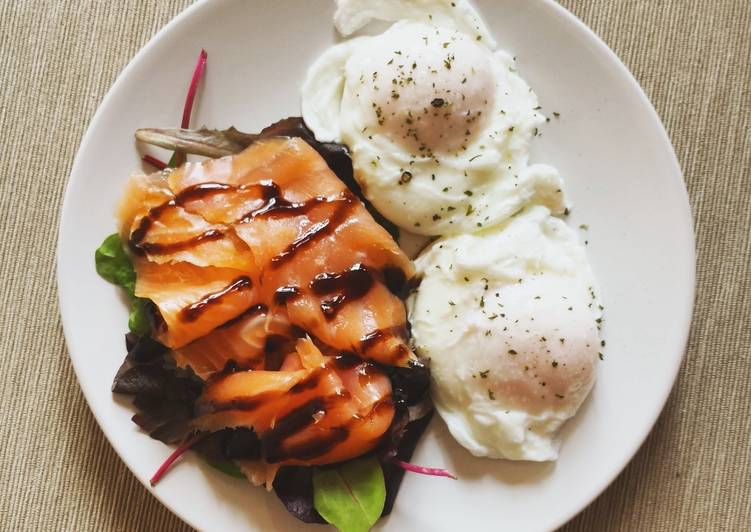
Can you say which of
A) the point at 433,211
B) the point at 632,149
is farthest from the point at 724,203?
the point at 433,211

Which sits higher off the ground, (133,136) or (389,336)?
(133,136)

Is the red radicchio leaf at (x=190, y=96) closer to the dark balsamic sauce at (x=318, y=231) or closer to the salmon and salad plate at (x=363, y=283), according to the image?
the salmon and salad plate at (x=363, y=283)

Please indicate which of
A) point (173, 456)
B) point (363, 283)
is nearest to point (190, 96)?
point (363, 283)

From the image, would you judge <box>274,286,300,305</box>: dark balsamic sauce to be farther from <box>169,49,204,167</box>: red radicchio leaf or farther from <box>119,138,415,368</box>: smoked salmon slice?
<box>169,49,204,167</box>: red radicchio leaf

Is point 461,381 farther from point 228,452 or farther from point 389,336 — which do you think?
point 228,452

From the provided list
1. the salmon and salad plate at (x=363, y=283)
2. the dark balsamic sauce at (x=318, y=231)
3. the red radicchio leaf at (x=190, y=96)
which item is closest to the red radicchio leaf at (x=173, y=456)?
the salmon and salad plate at (x=363, y=283)

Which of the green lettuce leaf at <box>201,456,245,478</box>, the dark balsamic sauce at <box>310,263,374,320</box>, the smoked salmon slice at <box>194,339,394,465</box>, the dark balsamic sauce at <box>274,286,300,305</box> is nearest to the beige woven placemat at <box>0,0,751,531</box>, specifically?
the green lettuce leaf at <box>201,456,245,478</box>
